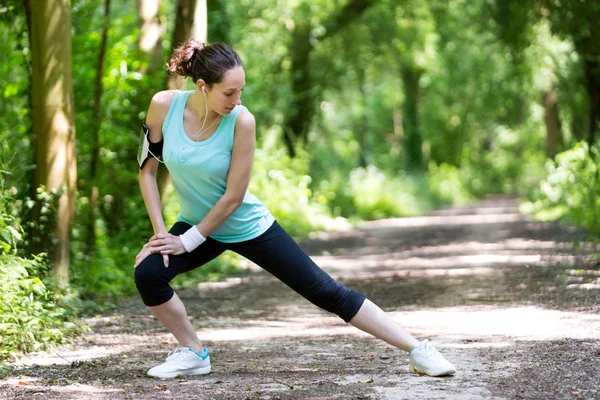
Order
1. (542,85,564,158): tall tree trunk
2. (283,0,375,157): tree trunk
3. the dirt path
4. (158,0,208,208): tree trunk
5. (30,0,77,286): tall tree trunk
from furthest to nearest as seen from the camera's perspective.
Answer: (542,85,564,158): tall tree trunk < (283,0,375,157): tree trunk < (158,0,208,208): tree trunk < (30,0,77,286): tall tree trunk < the dirt path

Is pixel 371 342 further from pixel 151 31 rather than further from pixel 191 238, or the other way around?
pixel 151 31

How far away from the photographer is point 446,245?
52.3 feet

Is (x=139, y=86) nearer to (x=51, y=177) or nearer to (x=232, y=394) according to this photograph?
(x=51, y=177)

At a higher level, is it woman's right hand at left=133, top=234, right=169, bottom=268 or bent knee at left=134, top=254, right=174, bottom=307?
woman's right hand at left=133, top=234, right=169, bottom=268

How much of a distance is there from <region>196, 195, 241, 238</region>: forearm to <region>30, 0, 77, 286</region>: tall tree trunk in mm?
3330

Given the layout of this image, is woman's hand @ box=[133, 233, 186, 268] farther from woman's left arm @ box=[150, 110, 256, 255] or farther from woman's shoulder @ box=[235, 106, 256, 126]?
woman's shoulder @ box=[235, 106, 256, 126]

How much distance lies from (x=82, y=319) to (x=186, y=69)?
3.52 meters

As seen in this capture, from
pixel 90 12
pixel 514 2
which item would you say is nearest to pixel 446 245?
pixel 514 2

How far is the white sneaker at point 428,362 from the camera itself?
496cm

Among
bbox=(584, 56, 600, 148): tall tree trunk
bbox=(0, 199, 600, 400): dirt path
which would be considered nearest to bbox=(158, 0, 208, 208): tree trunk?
bbox=(0, 199, 600, 400): dirt path

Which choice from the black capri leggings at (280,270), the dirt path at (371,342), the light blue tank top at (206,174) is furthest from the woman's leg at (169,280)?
the dirt path at (371,342)

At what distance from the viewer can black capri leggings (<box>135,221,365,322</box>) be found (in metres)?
5.03

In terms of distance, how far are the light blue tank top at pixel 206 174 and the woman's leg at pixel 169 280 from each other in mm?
107

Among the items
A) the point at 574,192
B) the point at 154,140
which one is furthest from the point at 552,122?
the point at 154,140
